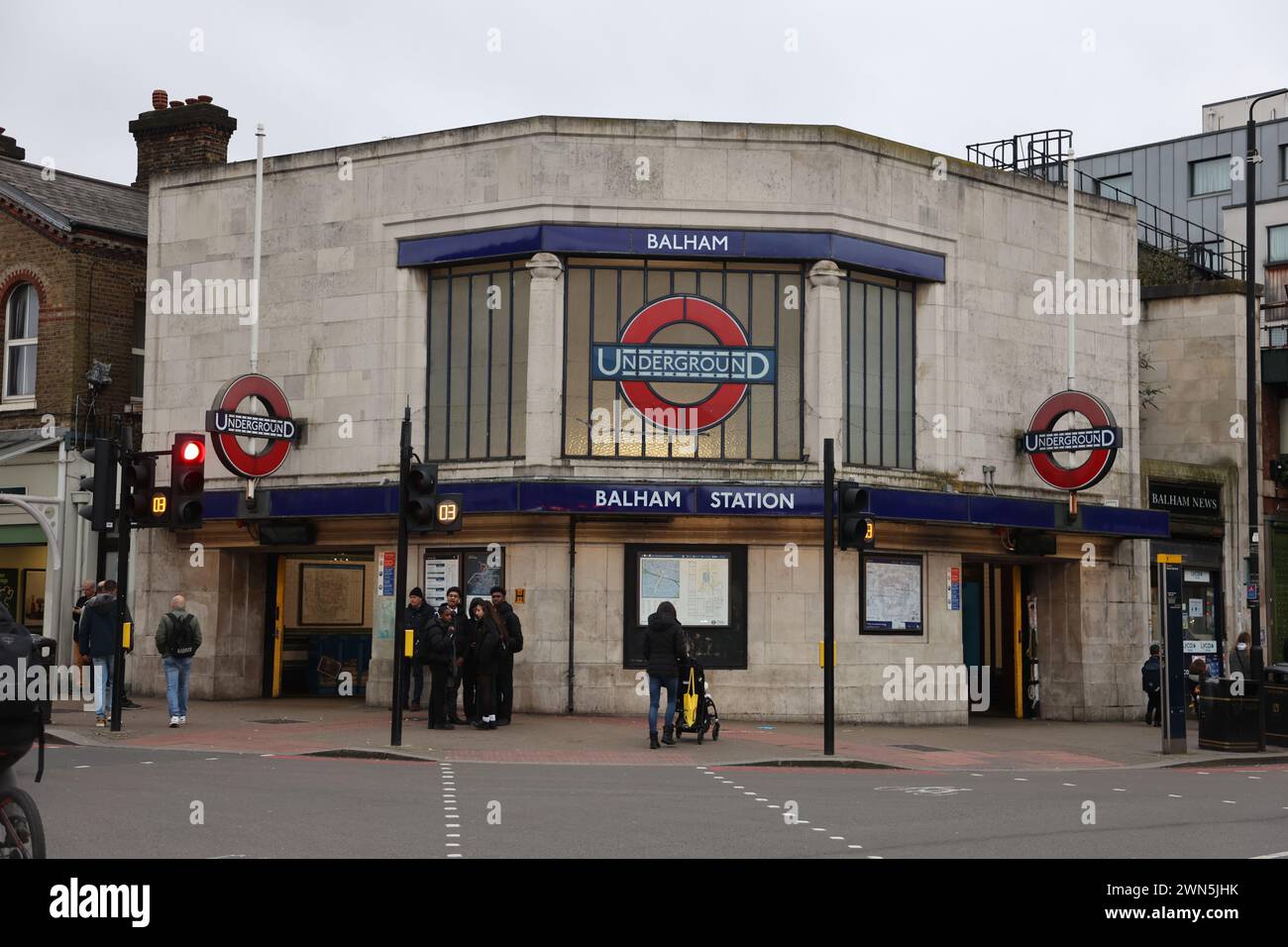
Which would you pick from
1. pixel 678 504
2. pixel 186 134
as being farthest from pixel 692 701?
pixel 186 134

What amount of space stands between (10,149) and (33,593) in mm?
10262

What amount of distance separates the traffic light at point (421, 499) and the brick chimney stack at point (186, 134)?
1709 centimetres

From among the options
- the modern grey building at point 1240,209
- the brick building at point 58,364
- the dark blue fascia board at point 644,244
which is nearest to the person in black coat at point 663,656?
the dark blue fascia board at point 644,244

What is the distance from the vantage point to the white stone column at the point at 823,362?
2356cm

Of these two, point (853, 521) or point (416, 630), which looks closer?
point (853, 521)

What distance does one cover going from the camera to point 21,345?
97.4 feet

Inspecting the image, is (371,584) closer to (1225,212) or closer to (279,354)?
(279,354)

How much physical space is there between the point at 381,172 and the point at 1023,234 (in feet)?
36.1

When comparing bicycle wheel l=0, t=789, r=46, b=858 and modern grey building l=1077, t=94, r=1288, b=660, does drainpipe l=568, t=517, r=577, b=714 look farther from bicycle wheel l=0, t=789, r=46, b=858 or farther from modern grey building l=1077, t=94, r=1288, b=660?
modern grey building l=1077, t=94, r=1288, b=660

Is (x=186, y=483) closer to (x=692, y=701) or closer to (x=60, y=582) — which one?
(x=692, y=701)

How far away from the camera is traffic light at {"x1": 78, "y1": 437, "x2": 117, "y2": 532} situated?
18.7 metres

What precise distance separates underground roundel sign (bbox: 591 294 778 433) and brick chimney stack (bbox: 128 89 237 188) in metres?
13.4

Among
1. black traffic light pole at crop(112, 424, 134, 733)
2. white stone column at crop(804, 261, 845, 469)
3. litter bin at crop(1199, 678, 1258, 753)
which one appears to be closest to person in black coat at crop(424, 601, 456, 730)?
black traffic light pole at crop(112, 424, 134, 733)
